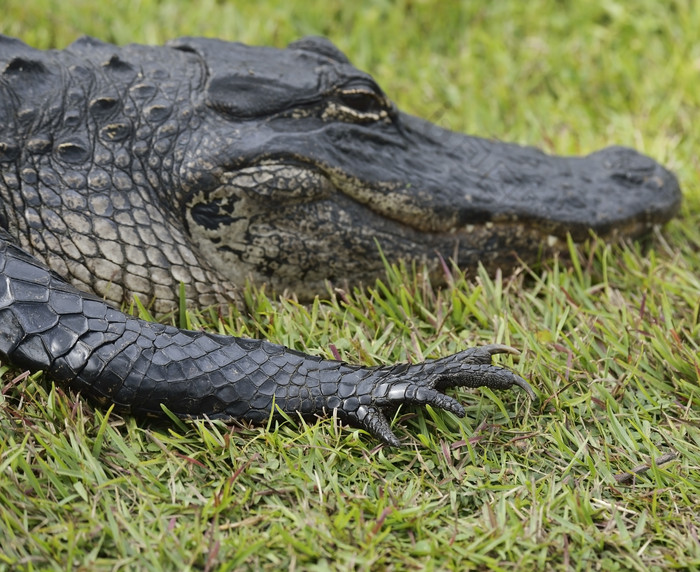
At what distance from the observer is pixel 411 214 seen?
9.91 feet

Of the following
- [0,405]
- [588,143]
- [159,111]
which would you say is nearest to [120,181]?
[159,111]

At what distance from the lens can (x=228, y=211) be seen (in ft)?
9.34

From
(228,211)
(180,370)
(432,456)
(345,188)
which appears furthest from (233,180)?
(432,456)

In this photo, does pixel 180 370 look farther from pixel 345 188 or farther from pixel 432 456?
pixel 345 188

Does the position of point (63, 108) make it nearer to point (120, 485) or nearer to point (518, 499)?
point (120, 485)

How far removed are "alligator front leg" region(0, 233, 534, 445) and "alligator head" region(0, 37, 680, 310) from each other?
356mm

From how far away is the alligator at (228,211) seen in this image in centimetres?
234

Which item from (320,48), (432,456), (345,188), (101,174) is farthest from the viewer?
(320,48)

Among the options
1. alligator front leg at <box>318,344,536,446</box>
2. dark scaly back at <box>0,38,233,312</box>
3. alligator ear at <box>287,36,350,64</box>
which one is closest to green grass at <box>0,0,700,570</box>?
alligator front leg at <box>318,344,536,446</box>

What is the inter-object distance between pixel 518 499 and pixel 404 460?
1.12 ft

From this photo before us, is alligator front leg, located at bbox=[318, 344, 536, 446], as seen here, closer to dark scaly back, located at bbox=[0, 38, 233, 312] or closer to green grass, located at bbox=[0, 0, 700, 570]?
green grass, located at bbox=[0, 0, 700, 570]

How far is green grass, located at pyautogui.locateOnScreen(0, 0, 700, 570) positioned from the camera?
6.53 feet

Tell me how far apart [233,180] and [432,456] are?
3.86ft

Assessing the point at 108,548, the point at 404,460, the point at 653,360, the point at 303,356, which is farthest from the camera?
the point at 653,360
